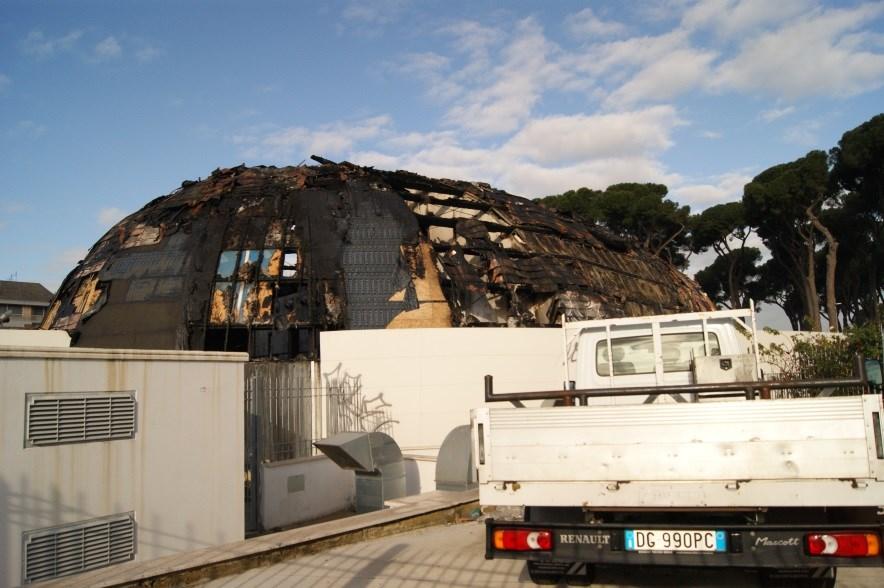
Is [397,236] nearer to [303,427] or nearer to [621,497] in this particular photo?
[303,427]

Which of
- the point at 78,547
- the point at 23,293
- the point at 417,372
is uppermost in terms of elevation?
the point at 23,293

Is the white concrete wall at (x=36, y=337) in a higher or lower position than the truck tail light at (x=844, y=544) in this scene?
higher

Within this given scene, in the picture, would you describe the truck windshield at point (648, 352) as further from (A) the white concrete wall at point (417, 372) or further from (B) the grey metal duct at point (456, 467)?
(A) the white concrete wall at point (417, 372)

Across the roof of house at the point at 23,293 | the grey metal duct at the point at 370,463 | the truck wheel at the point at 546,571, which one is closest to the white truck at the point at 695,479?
the truck wheel at the point at 546,571

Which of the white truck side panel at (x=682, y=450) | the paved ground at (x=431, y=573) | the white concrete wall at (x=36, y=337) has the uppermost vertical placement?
the white concrete wall at (x=36, y=337)

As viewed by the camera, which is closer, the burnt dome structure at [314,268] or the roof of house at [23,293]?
the burnt dome structure at [314,268]

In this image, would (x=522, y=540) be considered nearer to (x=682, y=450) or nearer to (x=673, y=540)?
(x=673, y=540)

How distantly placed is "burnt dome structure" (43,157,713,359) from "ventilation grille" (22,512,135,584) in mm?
8811

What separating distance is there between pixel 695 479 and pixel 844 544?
3.55 ft

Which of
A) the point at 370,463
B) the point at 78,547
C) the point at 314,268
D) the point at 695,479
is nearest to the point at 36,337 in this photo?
the point at 314,268

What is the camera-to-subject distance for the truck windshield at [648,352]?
832 centimetres

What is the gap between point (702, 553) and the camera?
5.36 meters

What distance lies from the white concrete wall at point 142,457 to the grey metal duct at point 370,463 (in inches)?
87.7

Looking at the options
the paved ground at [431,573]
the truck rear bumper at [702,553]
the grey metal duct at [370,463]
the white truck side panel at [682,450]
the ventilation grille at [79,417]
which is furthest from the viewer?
the grey metal duct at [370,463]
